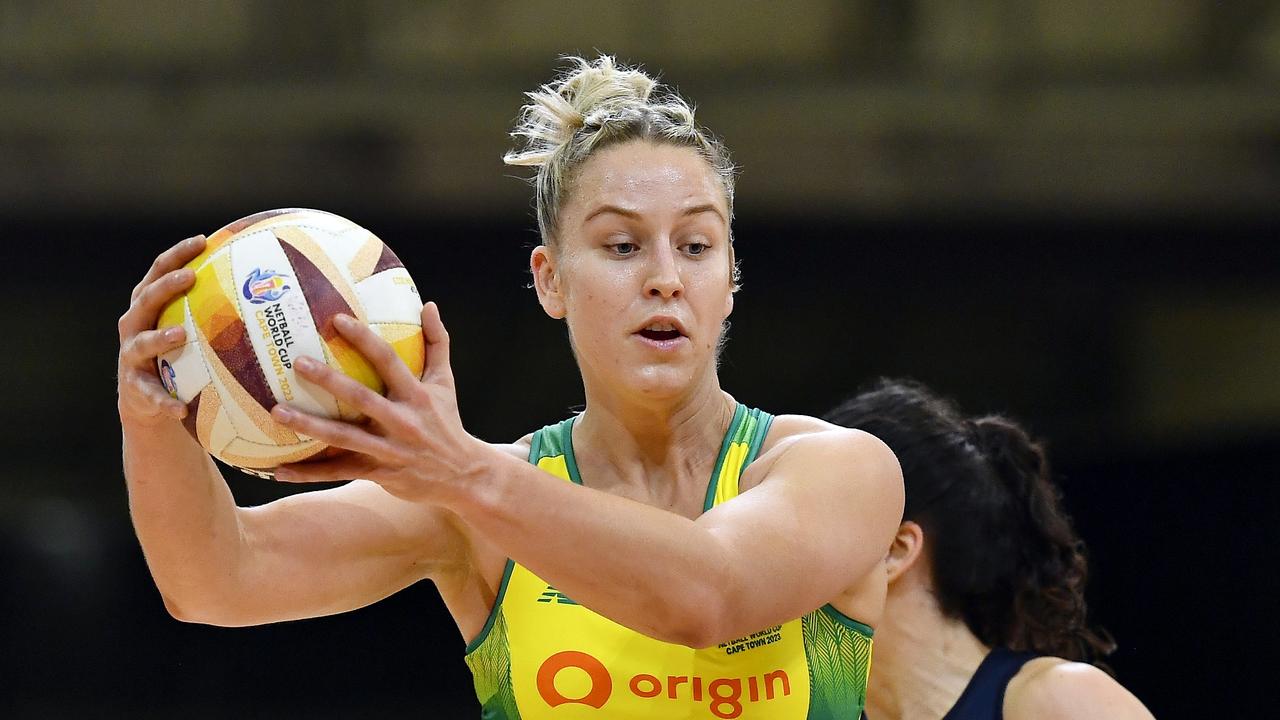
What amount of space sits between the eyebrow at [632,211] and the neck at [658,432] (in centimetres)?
29

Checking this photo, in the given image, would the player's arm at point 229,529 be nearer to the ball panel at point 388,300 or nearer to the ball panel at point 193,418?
the ball panel at point 193,418

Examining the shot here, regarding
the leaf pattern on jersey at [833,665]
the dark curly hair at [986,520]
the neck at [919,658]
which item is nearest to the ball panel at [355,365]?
the leaf pattern on jersey at [833,665]

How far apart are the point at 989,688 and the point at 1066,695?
23 cm

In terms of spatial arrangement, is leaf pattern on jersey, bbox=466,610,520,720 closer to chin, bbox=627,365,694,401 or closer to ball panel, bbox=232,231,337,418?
chin, bbox=627,365,694,401

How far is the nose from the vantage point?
2131 mm

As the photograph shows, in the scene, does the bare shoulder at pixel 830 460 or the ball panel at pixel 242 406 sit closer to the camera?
the ball panel at pixel 242 406

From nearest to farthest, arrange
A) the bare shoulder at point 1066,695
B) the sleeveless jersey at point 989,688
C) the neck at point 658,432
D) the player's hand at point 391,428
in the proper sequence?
the player's hand at point 391,428
the neck at point 658,432
the bare shoulder at point 1066,695
the sleeveless jersey at point 989,688

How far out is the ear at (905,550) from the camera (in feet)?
11.0

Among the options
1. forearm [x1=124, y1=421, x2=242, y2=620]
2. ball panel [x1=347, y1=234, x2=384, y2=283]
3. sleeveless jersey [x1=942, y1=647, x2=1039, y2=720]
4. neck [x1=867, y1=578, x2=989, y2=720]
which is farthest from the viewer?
neck [x1=867, y1=578, x2=989, y2=720]

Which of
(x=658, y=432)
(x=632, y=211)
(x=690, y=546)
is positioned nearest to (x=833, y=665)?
(x=658, y=432)

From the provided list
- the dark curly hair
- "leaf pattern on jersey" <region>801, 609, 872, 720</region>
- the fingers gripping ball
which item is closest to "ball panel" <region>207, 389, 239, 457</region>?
the fingers gripping ball

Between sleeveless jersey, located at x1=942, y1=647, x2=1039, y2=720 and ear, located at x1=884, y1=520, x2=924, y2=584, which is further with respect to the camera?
ear, located at x1=884, y1=520, x2=924, y2=584

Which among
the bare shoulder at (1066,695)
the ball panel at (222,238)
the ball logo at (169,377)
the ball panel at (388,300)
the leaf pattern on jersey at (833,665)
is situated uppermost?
the ball panel at (222,238)

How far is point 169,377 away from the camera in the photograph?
1771mm
